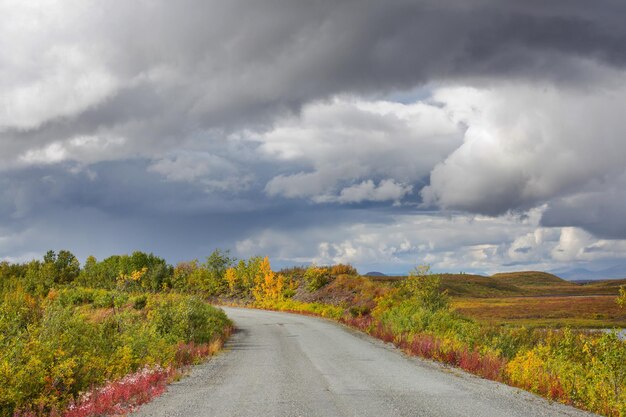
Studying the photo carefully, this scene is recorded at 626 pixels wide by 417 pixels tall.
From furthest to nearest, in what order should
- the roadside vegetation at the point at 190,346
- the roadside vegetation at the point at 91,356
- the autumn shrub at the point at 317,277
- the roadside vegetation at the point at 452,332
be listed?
the autumn shrub at the point at 317,277 → the roadside vegetation at the point at 452,332 → the roadside vegetation at the point at 190,346 → the roadside vegetation at the point at 91,356

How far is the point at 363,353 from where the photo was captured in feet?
66.6

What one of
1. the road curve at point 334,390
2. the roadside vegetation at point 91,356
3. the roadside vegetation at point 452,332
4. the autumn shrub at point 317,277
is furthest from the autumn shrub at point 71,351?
the autumn shrub at point 317,277

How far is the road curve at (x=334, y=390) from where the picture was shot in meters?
10.5

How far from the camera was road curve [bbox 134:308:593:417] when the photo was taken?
10.5 meters

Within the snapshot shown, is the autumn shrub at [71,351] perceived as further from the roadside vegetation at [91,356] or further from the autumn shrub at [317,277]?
the autumn shrub at [317,277]

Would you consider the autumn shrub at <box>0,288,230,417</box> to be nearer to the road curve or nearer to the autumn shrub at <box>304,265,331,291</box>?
the road curve

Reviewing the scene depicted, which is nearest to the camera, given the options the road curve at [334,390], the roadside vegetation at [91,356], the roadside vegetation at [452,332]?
the road curve at [334,390]

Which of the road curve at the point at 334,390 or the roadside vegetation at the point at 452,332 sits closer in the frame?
the road curve at the point at 334,390

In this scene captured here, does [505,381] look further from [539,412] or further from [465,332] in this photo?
[465,332]

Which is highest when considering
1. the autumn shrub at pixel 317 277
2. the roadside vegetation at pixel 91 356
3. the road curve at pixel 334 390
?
the autumn shrub at pixel 317 277

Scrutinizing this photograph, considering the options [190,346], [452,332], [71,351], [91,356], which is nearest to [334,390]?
[91,356]

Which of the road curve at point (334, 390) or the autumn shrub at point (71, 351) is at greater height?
the autumn shrub at point (71, 351)

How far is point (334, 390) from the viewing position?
40.8 ft

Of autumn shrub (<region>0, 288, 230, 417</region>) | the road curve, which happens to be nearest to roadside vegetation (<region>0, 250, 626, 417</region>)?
autumn shrub (<region>0, 288, 230, 417</region>)
